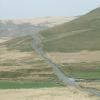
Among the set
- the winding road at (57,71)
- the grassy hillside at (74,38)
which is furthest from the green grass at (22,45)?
the grassy hillside at (74,38)

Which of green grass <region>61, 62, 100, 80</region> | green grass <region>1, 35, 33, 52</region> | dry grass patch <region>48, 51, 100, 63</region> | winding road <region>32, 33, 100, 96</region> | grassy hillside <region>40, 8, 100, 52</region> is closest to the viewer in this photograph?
winding road <region>32, 33, 100, 96</region>

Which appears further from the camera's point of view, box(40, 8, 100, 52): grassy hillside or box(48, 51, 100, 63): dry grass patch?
box(40, 8, 100, 52): grassy hillside

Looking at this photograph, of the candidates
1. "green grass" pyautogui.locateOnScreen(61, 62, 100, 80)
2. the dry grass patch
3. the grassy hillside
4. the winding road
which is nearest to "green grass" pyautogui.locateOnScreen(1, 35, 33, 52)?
the winding road

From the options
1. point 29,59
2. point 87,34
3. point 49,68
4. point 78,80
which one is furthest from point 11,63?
point 87,34

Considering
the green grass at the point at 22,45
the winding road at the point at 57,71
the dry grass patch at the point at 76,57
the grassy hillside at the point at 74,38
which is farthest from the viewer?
the green grass at the point at 22,45

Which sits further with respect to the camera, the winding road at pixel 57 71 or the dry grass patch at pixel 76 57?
the dry grass patch at pixel 76 57

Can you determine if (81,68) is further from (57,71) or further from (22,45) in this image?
(22,45)

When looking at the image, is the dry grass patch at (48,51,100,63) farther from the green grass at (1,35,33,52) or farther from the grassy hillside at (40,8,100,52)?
the green grass at (1,35,33,52)

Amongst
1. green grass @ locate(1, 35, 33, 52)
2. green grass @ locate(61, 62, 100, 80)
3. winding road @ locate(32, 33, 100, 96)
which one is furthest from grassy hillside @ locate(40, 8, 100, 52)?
green grass @ locate(61, 62, 100, 80)

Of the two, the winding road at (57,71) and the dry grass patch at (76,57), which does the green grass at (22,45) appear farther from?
the dry grass patch at (76,57)

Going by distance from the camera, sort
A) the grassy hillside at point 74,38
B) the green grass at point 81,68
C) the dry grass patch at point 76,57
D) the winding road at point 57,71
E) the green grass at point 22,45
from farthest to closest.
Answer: the green grass at point 22,45
the grassy hillside at point 74,38
the dry grass patch at point 76,57
the green grass at point 81,68
the winding road at point 57,71

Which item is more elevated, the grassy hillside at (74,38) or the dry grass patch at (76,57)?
the grassy hillside at (74,38)

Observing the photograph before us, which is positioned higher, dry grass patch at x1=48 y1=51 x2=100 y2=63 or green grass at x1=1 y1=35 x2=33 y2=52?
green grass at x1=1 y1=35 x2=33 y2=52

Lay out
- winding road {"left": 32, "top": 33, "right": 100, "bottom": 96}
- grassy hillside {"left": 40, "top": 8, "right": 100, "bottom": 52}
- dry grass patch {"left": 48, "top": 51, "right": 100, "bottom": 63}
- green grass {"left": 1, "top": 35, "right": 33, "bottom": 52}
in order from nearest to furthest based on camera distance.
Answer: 1. winding road {"left": 32, "top": 33, "right": 100, "bottom": 96}
2. dry grass patch {"left": 48, "top": 51, "right": 100, "bottom": 63}
3. grassy hillside {"left": 40, "top": 8, "right": 100, "bottom": 52}
4. green grass {"left": 1, "top": 35, "right": 33, "bottom": 52}
